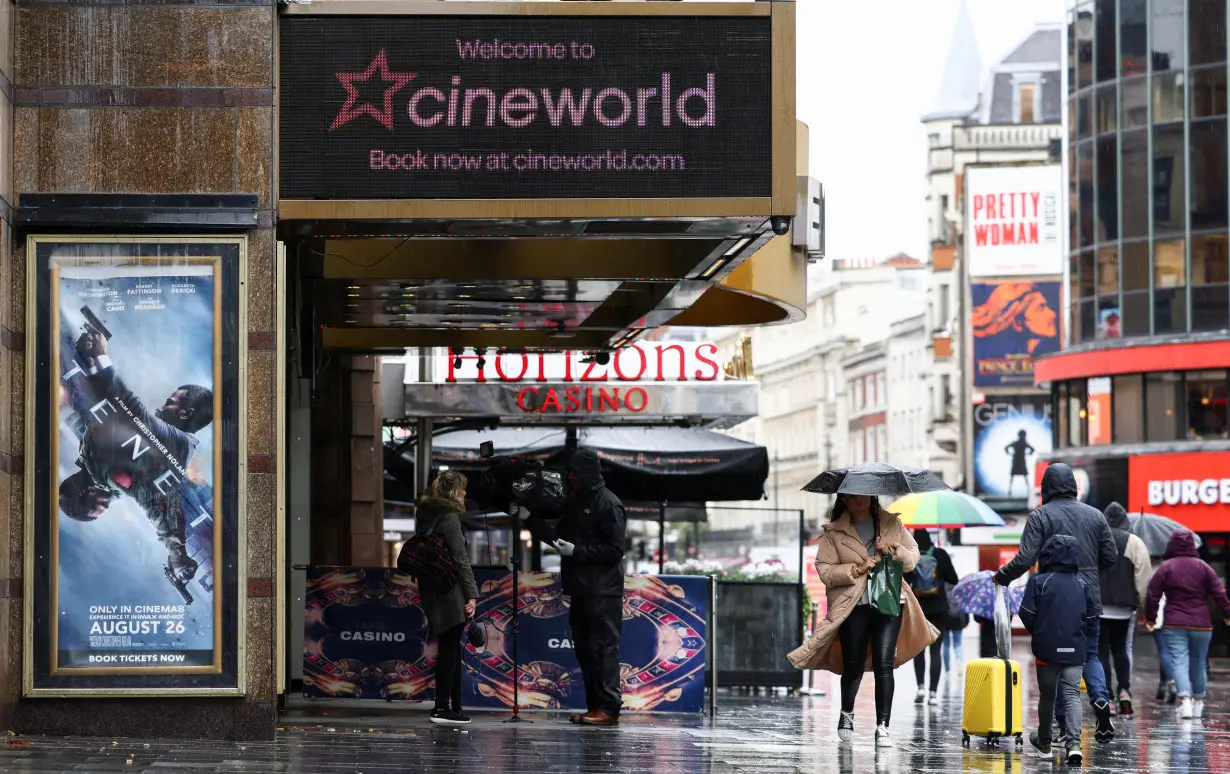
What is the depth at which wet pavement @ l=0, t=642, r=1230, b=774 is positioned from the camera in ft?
32.1

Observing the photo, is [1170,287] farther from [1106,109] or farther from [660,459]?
[660,459]

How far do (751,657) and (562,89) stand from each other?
9.79 metres

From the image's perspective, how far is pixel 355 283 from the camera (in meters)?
13.9

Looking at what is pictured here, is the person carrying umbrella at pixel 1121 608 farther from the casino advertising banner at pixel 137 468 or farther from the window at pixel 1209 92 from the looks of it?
the window at pixel 1209 92

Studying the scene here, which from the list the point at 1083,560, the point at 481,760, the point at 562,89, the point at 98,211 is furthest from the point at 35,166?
the point at 1083,560

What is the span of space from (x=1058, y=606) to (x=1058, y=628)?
0.15 metres

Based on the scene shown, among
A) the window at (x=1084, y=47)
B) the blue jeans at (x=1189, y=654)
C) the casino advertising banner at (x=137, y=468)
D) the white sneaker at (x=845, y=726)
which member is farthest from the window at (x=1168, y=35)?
the casino advertising banner at (x=137, y=468)

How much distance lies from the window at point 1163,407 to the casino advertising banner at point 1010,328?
22.1m

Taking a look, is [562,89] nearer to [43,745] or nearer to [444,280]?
[444,280]

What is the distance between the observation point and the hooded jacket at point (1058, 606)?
12.2m

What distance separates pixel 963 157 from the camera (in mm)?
81500

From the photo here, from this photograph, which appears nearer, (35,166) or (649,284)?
(35,166)

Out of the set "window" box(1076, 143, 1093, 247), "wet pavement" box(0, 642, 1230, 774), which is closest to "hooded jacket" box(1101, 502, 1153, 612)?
"wet pavement" box(0, 642, 1230, 774)

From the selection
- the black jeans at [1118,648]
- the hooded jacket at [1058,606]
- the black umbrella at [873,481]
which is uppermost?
the black umbrella at [873,481]
